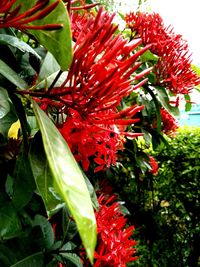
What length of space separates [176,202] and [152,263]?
0.57 metres

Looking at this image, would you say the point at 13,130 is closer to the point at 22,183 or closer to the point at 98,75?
the point at 22,183

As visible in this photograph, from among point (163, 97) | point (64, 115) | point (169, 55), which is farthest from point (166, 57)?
point (64, 115)

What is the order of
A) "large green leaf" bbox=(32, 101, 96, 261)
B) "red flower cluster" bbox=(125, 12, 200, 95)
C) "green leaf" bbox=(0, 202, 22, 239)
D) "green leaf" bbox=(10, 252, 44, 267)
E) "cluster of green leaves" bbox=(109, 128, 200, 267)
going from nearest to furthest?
"large green leaf" bbox=(32, 101, 96, 261) → "green leaf" bbox=(0, 202, 22, 239) → "green leaf" bbox=(10, 252, 44, 267) → "red flower cluster" bbox=(125, 12, 200, 95) → "cluster of green leaves" bbox=(109, 128, 200, 267)

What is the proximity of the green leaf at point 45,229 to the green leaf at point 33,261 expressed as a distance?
48mm

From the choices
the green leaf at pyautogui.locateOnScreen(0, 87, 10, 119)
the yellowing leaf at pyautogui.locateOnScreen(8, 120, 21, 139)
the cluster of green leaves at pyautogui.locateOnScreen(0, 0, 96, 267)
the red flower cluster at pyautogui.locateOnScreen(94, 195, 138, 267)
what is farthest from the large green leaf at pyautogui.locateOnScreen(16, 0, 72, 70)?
the red flower cluster at pyautogui.locateOnScreen(94, 195, 138, 267)

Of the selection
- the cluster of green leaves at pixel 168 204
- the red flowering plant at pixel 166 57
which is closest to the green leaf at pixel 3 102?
the red flowering plant at pixel 166 57

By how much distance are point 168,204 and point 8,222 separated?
2.56 m

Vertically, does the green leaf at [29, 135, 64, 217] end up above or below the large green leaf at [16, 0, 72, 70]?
below

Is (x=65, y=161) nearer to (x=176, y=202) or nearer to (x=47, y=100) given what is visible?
(x=47, y=100)

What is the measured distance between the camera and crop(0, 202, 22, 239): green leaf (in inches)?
30.6

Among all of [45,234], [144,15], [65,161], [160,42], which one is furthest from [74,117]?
[144,15]

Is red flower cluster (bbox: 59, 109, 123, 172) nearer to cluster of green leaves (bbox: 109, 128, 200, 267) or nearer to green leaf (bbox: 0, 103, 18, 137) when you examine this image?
green leaf (bbox: 0, 103, 18, 137)

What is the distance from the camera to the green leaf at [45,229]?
0.98m

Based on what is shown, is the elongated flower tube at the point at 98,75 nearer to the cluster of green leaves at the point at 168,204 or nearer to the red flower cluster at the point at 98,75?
the red flower cluster at the point at 98,75
